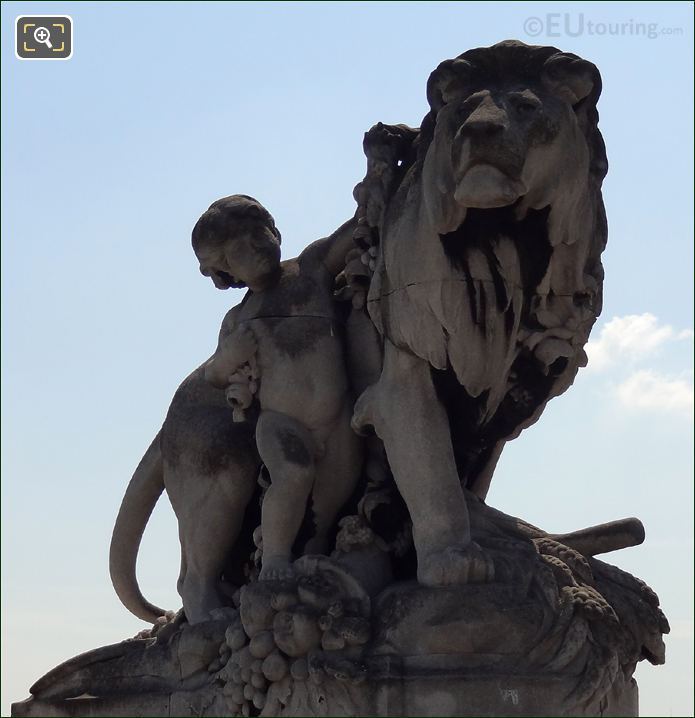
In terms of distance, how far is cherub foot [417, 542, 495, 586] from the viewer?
320 inches

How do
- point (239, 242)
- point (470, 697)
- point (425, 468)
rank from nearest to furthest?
point (470, 697) < point (425, 468) < point (239, 242)

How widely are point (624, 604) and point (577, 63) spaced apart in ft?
8.24

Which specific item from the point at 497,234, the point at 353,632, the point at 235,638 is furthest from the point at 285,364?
the point at 353,632

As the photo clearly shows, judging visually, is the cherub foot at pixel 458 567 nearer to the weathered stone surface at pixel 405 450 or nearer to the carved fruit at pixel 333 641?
the weathered stone surface at pixel 405 450

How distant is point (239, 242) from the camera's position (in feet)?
30.0

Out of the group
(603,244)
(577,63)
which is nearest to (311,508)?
(603,244)

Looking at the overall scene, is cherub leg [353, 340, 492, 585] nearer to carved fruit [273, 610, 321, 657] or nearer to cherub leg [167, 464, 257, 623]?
carved fruit [273, 610, 321, 657]

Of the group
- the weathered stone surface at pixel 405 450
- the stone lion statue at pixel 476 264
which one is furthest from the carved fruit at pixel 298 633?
the stone lion statue at pixel 476 264

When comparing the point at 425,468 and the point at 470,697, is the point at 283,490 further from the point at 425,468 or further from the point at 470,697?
the point at 470,697

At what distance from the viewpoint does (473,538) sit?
8484 millimetres

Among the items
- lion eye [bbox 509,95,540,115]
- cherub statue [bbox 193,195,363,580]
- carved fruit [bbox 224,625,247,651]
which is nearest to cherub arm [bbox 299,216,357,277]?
cherub statue [bbox 193,195,363,580]

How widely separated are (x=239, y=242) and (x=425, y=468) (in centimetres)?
159

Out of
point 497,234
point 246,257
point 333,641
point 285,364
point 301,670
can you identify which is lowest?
point 301,670

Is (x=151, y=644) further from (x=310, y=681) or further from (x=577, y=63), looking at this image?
(x=577, y=63)
